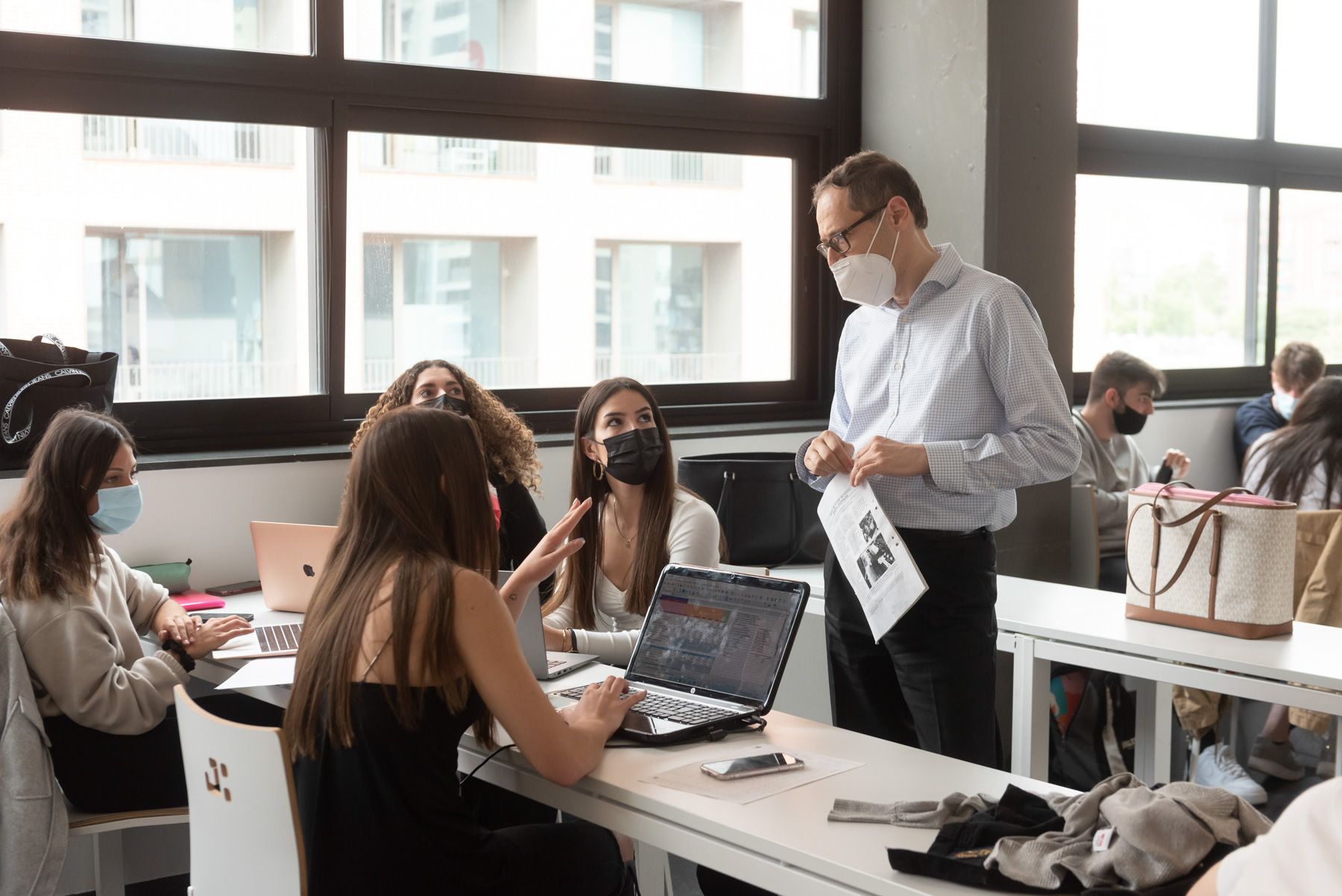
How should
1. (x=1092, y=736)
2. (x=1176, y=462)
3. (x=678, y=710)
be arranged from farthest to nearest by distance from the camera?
(x=1176, y=462) < (x=1092, y=736) < (x=678, y=710)

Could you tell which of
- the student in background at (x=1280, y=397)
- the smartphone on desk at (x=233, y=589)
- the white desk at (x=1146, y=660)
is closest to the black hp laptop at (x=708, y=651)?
the white desk at (x=1146, y=660)

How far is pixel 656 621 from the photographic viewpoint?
2.24m

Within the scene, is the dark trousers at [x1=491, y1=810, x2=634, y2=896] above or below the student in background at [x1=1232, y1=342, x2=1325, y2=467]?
below

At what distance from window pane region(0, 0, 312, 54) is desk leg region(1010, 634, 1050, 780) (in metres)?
2.51

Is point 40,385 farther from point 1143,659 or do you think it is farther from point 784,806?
point 1143,659

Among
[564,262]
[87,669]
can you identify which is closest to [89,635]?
[87,669]

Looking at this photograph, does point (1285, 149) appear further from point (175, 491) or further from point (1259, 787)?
point (175, 491)

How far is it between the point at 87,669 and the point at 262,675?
1.27 ft

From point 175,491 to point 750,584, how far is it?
1.82 metres

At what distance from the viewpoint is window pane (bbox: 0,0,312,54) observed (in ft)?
10.7

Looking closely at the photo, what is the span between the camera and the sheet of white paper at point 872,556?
7.02ft

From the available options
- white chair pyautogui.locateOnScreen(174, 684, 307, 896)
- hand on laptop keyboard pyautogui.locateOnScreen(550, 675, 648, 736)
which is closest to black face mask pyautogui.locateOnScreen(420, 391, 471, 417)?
hand on laptop keyboard pyautogui.locateOnScreen(550, 675, 648, 736)

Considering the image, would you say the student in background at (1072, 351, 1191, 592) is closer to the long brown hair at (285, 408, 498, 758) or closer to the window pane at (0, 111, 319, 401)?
the window pane at (0, 111, 319, 401)

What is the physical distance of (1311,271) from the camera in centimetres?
614
